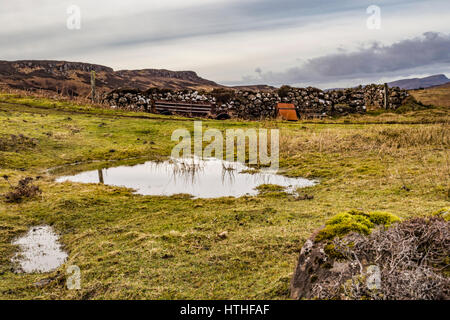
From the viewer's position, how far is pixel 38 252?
8.70 metres

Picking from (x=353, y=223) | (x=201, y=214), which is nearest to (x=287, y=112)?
(x=201, y=214)

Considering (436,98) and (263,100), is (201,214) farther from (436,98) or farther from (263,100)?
(436,98)

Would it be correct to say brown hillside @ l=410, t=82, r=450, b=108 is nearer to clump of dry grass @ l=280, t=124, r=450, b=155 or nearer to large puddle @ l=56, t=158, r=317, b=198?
clump of dry grass @ l=280, t=124, r=450, b=155

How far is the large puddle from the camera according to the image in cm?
1394

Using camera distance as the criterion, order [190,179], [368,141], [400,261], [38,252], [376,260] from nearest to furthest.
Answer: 1. [400,261]
2. [376,260]
3. [38,252]
4. [190,179]
5. [368,141]

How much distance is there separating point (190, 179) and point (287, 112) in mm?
23155

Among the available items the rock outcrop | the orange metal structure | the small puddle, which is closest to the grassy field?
the small puddle

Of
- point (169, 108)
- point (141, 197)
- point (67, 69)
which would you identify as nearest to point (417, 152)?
point (141, 197)

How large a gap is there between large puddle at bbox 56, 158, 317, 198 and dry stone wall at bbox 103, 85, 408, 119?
22770 mm

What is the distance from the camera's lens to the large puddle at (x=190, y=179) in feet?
45.7

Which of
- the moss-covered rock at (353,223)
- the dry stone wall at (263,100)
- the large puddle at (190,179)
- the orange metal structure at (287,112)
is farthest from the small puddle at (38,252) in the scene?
the dry stone wall at (263,100)

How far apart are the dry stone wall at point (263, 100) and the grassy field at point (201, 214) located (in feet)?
63.4
